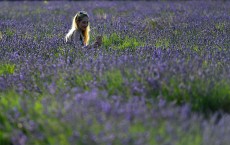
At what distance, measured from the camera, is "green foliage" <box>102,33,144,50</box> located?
5.87 metres

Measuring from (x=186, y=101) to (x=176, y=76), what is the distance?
0.26 metres

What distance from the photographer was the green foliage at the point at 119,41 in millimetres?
5867

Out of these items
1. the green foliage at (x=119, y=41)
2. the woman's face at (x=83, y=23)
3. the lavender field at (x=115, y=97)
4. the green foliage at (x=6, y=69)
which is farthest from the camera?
the woman's face at (x=83, y=23)

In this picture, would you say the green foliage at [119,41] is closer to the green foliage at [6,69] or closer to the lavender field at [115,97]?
the lavender field at [115,97]

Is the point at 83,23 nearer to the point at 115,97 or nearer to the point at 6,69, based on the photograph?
the point at 6,69

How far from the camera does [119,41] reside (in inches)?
251

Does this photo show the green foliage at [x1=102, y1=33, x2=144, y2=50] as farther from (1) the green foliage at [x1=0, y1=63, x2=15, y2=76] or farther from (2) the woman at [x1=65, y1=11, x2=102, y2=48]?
(1) the green foliage at [x1=0, y1=63, x2=15, y2=76]

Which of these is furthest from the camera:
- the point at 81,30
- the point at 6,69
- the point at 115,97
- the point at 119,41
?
the point at 119,41

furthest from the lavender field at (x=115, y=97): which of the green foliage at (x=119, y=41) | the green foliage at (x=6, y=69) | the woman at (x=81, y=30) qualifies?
the green foliage at (x=119, y=41)

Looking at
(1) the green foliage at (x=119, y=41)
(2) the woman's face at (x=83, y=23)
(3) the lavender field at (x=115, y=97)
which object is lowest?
(1) the green foliage at (x=119, y=41)

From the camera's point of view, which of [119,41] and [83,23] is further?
[119,41]

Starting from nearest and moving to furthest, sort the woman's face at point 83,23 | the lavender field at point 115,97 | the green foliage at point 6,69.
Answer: the lavender field at point 115,97 → the green foliage at point 6,69 → the woman's face at point 83,23

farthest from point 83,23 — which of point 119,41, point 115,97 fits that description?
point 115,97

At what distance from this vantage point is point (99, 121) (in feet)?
8.89
